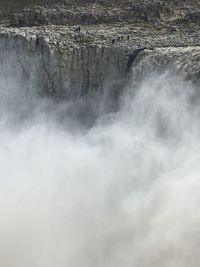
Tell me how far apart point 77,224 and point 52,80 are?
1089 cm

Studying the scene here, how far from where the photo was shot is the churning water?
25.4 meters

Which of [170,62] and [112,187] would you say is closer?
[112,187]

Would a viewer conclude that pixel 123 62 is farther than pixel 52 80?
No

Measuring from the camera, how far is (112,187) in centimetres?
2861

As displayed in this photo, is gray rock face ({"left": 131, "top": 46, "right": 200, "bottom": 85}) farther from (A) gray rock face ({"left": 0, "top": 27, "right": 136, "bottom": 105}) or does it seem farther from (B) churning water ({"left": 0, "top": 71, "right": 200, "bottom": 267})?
(A) gray rock face ({"left": 0, "top": 27, "right": 136, "bottom": 105})

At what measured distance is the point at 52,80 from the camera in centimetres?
3478

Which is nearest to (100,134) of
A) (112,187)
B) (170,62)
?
(112,187)

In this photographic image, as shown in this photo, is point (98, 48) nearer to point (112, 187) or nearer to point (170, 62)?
point (170, 62)

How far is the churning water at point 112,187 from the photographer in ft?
83.2

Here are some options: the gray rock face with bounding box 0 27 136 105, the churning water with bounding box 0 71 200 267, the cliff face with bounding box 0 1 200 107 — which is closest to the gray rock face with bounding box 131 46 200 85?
the cliff face with bounding box 0 1 200 107

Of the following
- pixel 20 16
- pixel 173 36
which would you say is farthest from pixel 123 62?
pixel 20 16

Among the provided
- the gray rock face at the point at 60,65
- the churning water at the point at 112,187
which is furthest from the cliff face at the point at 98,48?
the churning water at the point at 112,187

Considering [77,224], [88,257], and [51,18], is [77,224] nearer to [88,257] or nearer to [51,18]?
[88,257]

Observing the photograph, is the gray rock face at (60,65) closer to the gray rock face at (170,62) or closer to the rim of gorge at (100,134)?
the rim of gorge at (100,134)
